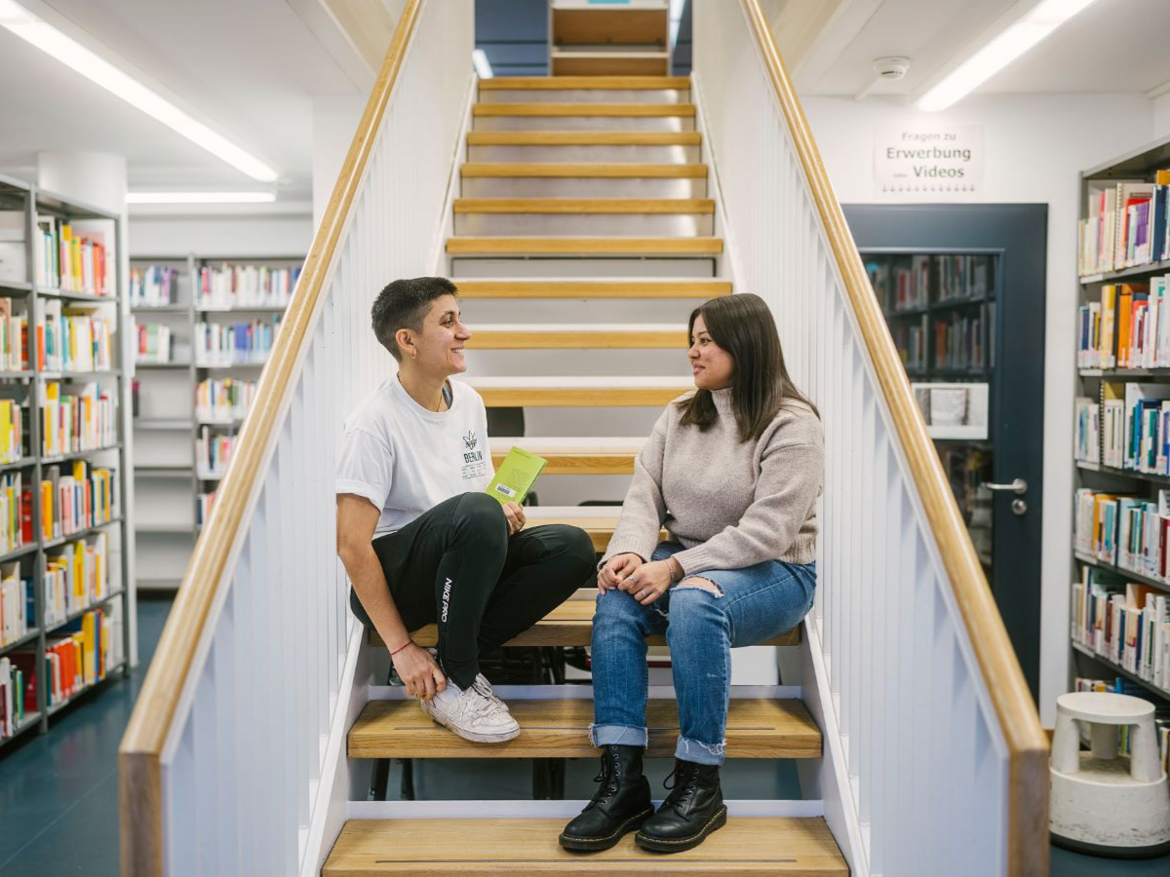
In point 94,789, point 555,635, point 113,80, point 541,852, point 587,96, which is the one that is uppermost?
point 587,96

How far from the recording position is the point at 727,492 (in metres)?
1.95

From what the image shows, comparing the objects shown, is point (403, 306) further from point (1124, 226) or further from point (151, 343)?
point (151, 343)

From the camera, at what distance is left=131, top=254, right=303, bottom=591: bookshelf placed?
19.2 ft

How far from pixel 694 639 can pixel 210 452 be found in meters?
4.85

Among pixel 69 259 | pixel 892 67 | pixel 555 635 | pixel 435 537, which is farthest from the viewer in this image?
pixel 69 259

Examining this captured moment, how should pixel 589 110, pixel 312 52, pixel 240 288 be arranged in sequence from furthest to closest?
pixel 240 288 < pixel 589 110 < pixel 312 52

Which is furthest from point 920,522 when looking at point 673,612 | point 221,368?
point 221,368

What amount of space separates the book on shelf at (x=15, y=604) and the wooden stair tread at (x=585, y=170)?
7.40 feet

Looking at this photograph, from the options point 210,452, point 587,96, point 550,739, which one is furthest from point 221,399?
point 550,739

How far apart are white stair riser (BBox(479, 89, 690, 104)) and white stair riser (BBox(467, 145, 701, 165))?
1.93 ft

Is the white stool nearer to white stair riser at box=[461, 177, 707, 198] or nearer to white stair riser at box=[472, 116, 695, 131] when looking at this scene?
white stair riser at box=[461, 177, 707, 198]

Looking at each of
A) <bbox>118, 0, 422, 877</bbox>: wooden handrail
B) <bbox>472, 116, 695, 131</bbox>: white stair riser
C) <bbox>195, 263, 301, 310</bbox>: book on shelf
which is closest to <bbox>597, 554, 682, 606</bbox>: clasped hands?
<bbox>118, 0, 422, 877</bbox>: wooden handrail

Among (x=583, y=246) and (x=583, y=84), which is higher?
(x=583, y=84)

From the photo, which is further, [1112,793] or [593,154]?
[593,154]
